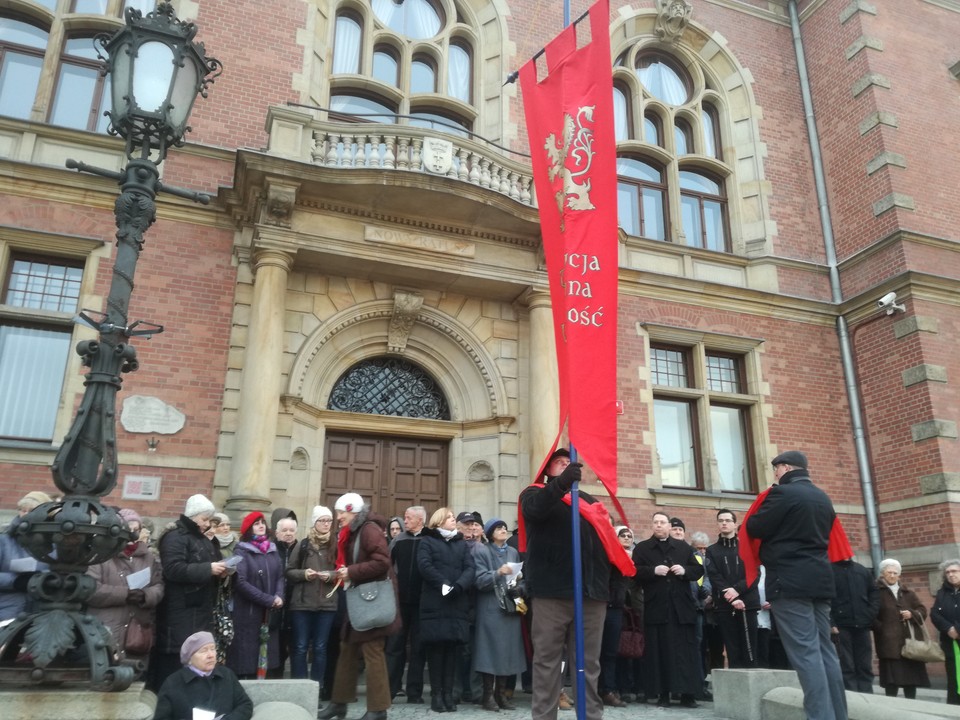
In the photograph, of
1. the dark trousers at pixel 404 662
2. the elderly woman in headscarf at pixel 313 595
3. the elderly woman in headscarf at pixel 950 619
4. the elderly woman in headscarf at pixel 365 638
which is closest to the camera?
the elderly woman in headscarf at pixel 365 638

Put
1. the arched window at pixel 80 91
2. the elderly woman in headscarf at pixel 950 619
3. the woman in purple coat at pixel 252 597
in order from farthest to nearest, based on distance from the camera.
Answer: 1. the arched window at pixel 80 91
2. the elderly woman in headscarf at pixel 950 619
3. the woman in purple coat at pixel 252 597

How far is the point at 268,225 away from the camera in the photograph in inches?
405

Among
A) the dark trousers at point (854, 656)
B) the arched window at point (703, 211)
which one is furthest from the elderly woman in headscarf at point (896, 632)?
the arched window at point (703, 211)

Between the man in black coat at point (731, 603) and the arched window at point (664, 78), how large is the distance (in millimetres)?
9788

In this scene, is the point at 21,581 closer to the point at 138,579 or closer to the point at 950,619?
the point at 138,579

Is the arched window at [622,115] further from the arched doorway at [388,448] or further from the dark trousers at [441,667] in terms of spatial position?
the dark trousers at [441,667]

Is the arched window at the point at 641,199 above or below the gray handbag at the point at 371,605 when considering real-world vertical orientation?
above

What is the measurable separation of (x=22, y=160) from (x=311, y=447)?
5159 mm

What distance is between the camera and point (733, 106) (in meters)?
15.5

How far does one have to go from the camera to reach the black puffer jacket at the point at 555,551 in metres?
5.03

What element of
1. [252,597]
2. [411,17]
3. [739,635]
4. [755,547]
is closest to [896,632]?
[739,635]

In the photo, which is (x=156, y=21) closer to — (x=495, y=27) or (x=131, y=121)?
(x=131, y=121)

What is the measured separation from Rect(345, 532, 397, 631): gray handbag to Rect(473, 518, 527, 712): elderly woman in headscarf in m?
1.13

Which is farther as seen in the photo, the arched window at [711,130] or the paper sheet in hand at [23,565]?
the arched window at [711,130]
